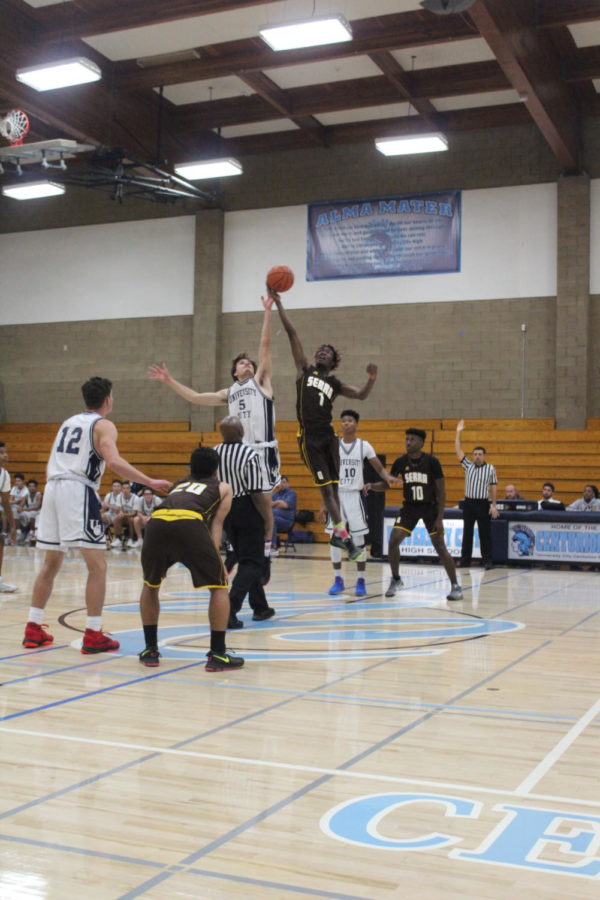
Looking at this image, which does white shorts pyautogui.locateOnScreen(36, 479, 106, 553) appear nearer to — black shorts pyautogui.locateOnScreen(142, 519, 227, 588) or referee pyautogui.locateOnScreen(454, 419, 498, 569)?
black shorts pyautogui.locateOnScreen(142, 519, 227, 588)

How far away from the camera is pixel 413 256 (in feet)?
66.0

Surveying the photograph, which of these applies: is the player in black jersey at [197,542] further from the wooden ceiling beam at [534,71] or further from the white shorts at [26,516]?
the white shorts at [26,516]

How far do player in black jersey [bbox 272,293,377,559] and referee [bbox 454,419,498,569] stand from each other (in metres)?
6.25

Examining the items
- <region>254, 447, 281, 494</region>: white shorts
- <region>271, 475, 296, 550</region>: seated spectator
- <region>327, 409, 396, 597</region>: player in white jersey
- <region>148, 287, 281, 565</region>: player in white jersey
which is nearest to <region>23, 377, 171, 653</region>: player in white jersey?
<region>254, 447, 281, 494</region>: white shorts

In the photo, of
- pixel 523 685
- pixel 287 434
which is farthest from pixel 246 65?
pixel 523 685

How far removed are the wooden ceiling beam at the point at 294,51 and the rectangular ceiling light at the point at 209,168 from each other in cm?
176

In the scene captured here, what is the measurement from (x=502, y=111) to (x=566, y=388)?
5726mm

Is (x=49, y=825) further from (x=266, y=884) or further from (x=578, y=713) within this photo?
(x=578, y=713)

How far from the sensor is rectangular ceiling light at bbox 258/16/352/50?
13219 millimetres

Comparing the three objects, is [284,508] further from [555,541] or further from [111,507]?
[555,541]

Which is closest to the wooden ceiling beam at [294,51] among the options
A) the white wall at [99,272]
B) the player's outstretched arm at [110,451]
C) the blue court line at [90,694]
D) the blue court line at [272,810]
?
the white wall at [99,272]

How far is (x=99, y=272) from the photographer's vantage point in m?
23.0

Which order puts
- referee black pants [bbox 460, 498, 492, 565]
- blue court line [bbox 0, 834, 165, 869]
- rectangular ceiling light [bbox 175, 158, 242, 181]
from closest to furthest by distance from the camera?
blue court line [bbox 0, 834, 165, 869] → referee black pants [bbox 460, 498, 492, 565] → rectangular ceiling light [bbox 175, 158, 242, 181]

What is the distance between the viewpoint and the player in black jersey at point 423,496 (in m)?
9.59
